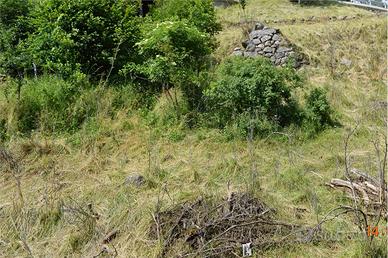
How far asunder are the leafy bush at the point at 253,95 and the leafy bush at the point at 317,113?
0.63ft

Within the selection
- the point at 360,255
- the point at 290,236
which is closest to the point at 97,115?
the point at 290,236

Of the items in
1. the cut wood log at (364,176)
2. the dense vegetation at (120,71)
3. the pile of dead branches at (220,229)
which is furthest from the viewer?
the dense vegetation at (120,71)

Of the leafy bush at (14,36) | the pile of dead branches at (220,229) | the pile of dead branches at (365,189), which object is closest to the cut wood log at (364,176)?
the pile of dead branches at (365,189)

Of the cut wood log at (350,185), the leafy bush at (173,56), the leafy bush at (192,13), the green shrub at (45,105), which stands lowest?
the cut wood log at (350,185)

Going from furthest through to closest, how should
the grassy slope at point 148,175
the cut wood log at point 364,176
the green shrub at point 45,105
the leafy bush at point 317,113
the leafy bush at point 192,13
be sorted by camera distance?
the leafy bush at point 192,13
the leafy bush at point 317,113
the green shrub at point 45,105
the cut wood log at point 364,176
the grassy slope at point 148,175

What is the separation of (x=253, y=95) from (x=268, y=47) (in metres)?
3.04

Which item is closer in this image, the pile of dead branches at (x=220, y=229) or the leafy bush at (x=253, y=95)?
the pile of dead branches at (x=220, y=229)

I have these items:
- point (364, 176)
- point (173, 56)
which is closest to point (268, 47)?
point (173, 56)

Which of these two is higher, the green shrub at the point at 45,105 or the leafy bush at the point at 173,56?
the leafy bush at the point at 173,56

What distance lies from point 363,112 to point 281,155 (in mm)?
2735

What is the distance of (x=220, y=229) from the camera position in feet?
13.1

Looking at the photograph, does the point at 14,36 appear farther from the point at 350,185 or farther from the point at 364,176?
the point at 364,176

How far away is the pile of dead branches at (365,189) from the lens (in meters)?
4.32

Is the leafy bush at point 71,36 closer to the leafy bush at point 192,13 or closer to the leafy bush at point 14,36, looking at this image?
the leafy bush at point 14,36
